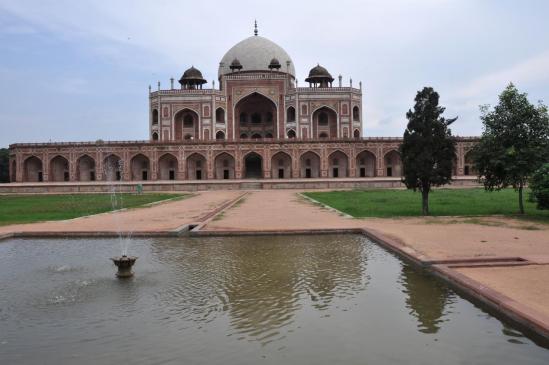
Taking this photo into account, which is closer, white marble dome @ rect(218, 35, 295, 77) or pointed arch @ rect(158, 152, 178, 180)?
pointed arch @ rect(158, 152, 178, 180)

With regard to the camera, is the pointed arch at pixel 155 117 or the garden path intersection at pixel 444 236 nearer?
the garden path intersection at pixel 444 236

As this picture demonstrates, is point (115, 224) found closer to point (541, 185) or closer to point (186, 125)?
point (541, 185)

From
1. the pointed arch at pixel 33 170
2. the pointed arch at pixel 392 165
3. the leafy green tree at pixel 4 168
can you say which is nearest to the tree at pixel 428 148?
the pointed arch at pixel 392 165

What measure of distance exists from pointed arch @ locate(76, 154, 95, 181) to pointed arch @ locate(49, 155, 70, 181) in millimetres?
992

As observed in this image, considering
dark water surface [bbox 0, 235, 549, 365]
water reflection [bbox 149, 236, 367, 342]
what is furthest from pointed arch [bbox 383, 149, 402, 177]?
dark water surface [bbox 0, 235, 549, 365]

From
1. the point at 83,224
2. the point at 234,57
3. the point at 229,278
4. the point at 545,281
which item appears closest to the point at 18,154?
the point at 234,57

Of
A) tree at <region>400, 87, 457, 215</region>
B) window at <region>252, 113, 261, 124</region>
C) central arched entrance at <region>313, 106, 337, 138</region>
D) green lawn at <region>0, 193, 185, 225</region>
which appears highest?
window at <region>252, 113, 261, 124</region>

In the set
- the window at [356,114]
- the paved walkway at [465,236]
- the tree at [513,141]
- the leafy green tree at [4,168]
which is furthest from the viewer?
the window at [356,114]

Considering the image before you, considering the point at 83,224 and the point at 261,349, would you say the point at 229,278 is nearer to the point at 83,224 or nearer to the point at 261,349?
the point at 261,349

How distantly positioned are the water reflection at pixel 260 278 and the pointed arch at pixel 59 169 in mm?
31577

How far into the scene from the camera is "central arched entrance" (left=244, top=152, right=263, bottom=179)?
38.0 metres

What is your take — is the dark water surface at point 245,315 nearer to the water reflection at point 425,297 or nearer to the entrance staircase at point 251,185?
the water reflection at point 425,297

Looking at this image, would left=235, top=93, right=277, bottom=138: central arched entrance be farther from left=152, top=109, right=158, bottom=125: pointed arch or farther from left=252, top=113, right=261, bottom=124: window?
left=152, top=109, right=158, bottom=125: pointed arch

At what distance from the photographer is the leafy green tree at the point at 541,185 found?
34.8 ft
